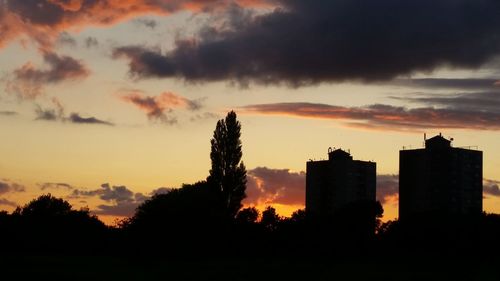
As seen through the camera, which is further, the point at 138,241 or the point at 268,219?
the point at 268,219

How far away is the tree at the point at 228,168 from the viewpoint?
124750 mm

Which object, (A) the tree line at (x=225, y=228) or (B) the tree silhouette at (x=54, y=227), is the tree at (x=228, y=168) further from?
(B) the tree silhouette at (x=54, y=227)

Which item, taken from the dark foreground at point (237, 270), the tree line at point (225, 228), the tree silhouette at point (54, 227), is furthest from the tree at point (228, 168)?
the tree silhouette at point (54, 227)

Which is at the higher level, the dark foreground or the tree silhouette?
the tree silhouette

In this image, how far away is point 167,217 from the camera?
134375mm

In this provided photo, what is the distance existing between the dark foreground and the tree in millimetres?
9547

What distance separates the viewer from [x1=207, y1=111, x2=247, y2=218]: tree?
124750 mm

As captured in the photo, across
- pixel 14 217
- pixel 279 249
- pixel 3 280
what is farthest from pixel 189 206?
pixel 3 280

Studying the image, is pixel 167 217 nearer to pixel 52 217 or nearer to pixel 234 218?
pixel 234 218

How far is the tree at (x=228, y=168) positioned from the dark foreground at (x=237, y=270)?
31.3 ft

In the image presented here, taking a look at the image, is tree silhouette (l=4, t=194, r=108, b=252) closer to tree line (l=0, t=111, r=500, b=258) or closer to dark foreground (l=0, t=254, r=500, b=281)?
tree line (l=0, t=111, r=500, b=258)

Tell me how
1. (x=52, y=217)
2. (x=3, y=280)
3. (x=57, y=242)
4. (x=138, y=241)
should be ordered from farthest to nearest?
(x=52, y=217), (x=57, y=242), (x=138, y=241), (x=3, y=280)

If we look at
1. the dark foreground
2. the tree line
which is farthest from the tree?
the dark foreground

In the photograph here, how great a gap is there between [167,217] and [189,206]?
4307 mm
